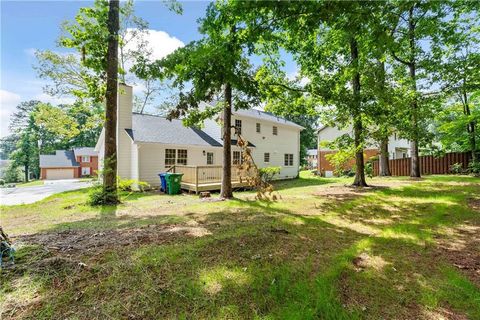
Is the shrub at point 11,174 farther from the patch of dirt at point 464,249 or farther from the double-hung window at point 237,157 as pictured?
the patch of dirt at point 464,249

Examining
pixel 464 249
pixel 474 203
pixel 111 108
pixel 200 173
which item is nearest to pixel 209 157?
pixel 200 173

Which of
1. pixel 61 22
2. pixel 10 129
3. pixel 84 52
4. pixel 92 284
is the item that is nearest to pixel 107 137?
pixel 84 52

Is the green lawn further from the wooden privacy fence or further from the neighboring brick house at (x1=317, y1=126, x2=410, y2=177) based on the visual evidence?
the neighboring brick house at (x1=317, y1=126, x2=410, y2=177)

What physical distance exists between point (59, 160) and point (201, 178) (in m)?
35.5

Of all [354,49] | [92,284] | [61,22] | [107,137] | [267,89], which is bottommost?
[92,284]

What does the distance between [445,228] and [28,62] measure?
2275 centimetres

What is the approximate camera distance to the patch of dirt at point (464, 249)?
11.1 feet

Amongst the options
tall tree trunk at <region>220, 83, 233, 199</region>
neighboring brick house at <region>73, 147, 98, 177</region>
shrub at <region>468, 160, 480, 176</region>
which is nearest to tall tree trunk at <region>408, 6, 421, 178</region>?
shrub at <region>468, 160, 480, 176</region>

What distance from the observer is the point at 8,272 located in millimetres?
2840

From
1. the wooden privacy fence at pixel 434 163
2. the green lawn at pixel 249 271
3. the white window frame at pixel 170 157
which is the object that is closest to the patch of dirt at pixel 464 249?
the green lawn at pixel 249 271

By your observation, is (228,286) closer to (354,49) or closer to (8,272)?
(8,272)

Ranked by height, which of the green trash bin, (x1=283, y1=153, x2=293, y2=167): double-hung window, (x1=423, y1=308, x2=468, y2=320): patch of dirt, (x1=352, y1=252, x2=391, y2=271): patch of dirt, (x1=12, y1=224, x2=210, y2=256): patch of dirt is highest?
(x1=283, y1=153, x2=293, y2=167): double-hung window

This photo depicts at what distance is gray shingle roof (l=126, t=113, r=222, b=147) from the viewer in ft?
44.8

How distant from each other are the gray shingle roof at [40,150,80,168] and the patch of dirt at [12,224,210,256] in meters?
39.3
